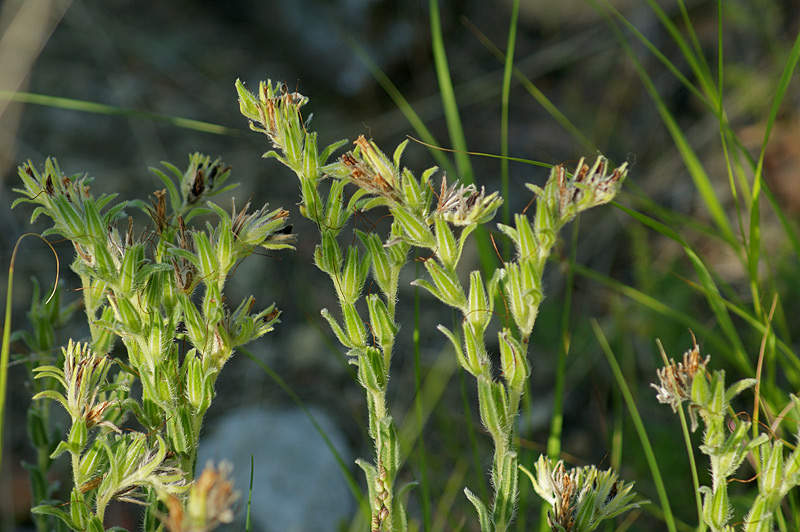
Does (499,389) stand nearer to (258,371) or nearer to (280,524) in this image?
(280,524)

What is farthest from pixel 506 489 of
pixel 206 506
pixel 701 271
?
pixel 701 271

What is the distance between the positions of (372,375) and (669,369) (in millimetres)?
332

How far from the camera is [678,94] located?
340 centimetres

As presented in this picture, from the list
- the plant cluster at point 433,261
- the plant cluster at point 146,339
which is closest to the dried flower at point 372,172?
the plant cluster at point 433,261

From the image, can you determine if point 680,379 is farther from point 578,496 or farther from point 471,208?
point 471,208

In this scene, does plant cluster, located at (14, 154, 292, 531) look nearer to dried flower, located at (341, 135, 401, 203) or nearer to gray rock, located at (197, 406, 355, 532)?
dried flower, located at (341, 135, 401, 203)

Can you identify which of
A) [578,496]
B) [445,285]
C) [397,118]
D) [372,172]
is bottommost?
[578,496]

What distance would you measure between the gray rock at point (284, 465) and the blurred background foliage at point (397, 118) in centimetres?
10

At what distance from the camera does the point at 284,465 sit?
2422 mm

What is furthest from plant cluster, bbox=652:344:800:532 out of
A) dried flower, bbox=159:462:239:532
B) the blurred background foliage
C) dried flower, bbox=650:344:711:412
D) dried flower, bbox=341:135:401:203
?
the blurred background foliage

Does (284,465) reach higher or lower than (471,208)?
lower

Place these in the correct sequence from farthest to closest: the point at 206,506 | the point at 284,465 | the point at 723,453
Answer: the point at 284,465 → the point at 723,453 → the point at 206,506

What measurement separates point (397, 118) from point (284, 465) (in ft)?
5.26

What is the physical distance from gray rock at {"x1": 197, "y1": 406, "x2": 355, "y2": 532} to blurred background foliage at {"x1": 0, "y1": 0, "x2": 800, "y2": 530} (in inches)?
4.0
